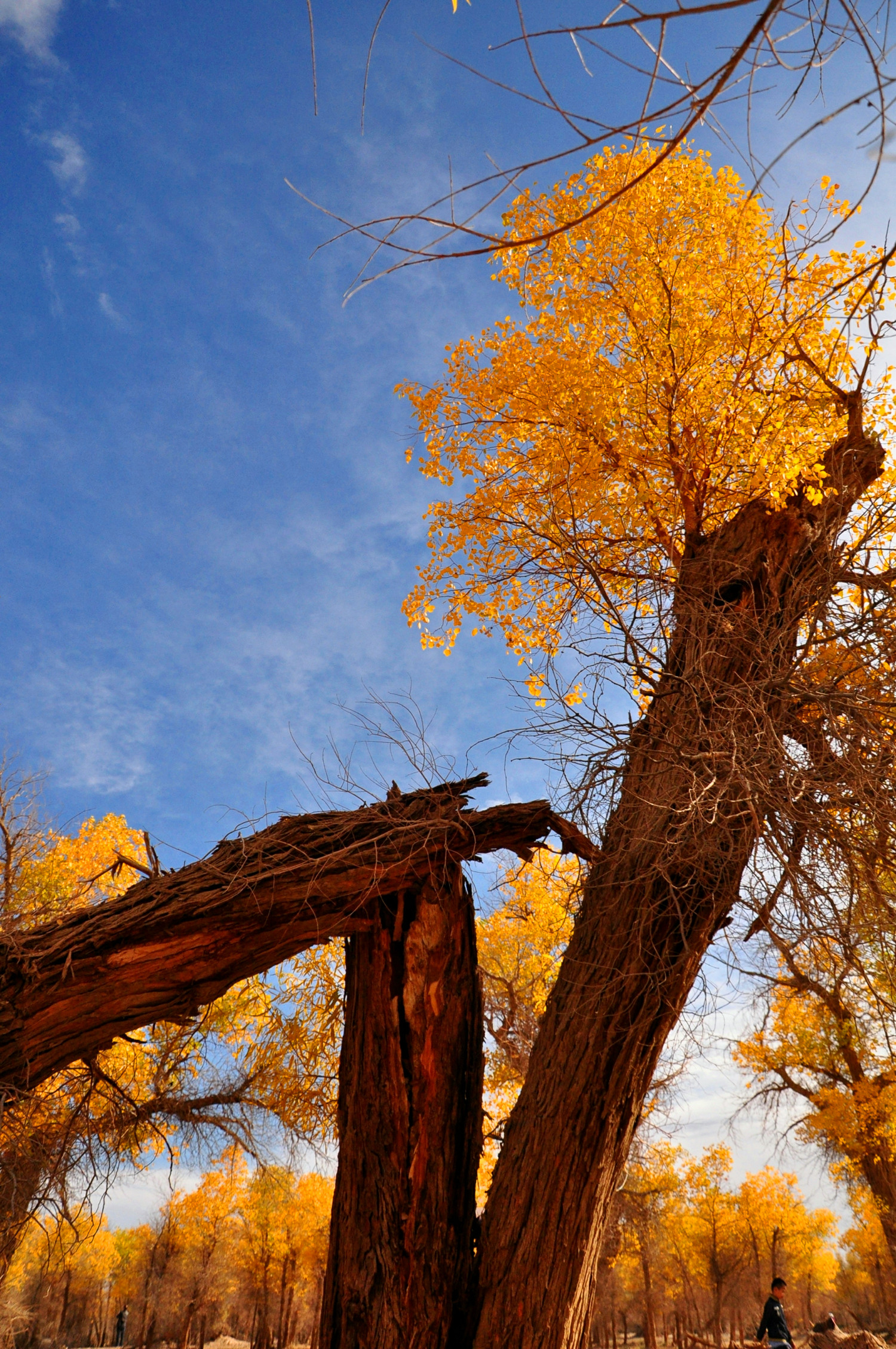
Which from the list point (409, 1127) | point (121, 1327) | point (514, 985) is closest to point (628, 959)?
point (409, 1127)

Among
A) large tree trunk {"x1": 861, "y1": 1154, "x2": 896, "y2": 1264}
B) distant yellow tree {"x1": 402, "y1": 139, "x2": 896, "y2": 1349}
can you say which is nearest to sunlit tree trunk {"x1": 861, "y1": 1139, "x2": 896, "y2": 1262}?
large tree trunk {"x1": 861, "y1": 1154, "x2": 896, "y2": 1264}

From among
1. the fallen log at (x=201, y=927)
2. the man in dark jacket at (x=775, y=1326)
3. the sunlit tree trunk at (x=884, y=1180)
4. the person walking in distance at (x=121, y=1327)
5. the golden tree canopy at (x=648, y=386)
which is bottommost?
the person walking in distance at (x=121, y=1327)

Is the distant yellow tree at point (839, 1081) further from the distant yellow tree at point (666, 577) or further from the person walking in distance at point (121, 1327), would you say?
the person walking in distance at point (121, 1327)

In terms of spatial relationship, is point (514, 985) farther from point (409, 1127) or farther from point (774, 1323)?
point (409, 1127)

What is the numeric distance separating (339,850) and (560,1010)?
53.3 inches

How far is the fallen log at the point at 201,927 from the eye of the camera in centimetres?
357

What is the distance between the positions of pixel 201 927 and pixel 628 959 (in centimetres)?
200

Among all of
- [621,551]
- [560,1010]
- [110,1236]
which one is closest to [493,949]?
[621,551]

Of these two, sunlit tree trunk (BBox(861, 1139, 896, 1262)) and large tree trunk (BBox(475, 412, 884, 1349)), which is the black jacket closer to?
sunlit tree trunk (BBox(861, 1139, 896, 1262))

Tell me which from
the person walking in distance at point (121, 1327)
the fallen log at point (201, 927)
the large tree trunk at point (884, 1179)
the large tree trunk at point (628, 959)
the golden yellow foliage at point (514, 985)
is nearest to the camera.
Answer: the large tree trunk at point (628, 959)

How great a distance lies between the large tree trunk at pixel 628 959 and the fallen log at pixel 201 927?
0.84 m

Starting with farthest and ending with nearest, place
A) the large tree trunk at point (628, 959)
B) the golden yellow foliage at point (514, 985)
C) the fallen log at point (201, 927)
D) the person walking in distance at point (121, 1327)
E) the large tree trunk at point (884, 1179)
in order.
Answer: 1. the person walking in distance at point (121, 1327)
2. the large tree trunk at point (884, 1179)
3. the golden yellow foliage at point (514, 985)
4. the fallen log at point (201, 927)
5. the large tree trunk at point (628, 959)

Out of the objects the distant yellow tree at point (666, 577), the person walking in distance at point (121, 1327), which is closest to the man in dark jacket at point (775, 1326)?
the distant yellow tree at point (666, 577)

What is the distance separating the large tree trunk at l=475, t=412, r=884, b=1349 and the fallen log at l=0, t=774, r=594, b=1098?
84 centimetres
